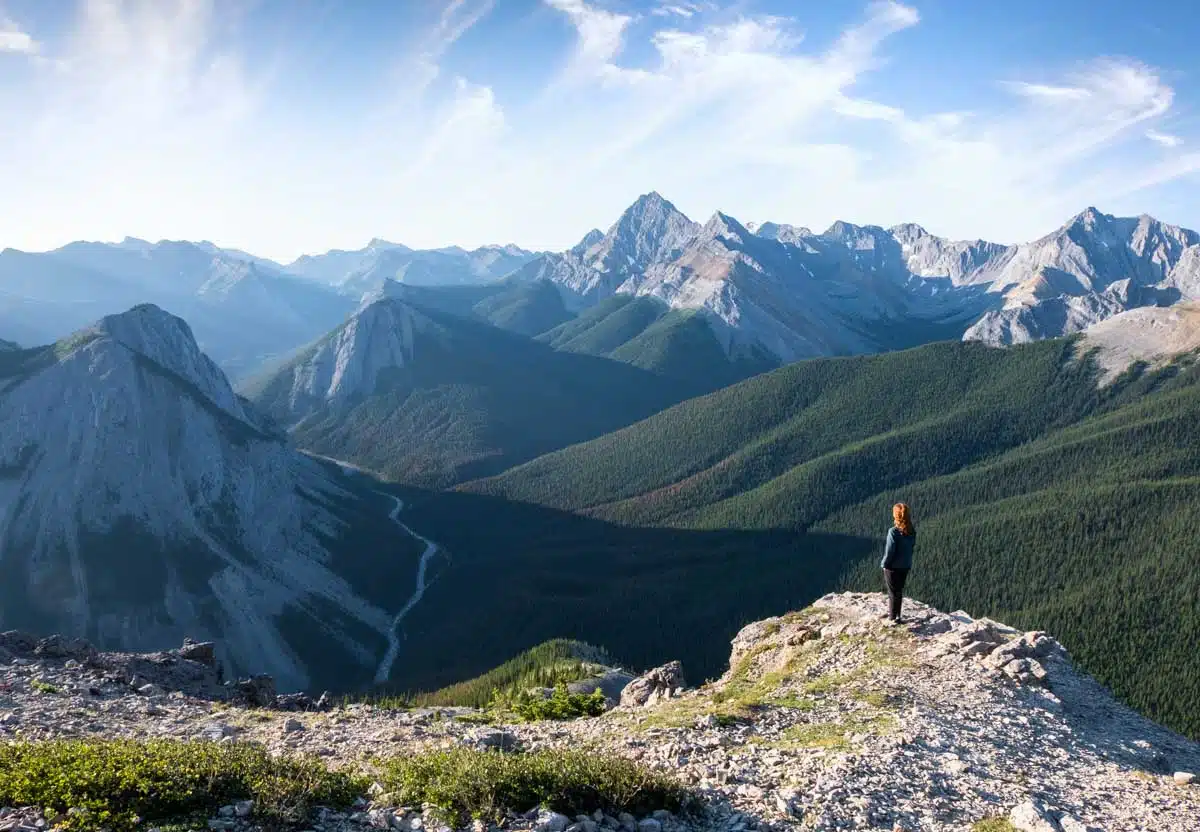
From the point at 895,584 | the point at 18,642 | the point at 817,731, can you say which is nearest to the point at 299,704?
the point at 18,642

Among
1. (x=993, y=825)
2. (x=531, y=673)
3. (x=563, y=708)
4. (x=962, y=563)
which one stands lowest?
(x=962, y=563)

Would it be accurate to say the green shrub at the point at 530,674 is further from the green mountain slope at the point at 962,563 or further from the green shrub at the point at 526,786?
the green shrub at the point at 526,786

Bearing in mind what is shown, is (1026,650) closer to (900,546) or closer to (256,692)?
(900,546)

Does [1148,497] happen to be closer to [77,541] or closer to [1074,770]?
[1074,770]

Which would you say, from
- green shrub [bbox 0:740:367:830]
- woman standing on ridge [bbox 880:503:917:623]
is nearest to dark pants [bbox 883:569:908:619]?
woman standing on ridge [bbox 880:503:917:623]

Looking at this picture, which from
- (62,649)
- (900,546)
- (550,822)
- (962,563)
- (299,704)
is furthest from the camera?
(962,563)

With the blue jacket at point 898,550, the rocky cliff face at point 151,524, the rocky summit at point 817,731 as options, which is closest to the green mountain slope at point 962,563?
the rocky cliff face at point 151,524

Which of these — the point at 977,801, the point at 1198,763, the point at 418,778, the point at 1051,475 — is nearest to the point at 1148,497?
the point at 1051,475
